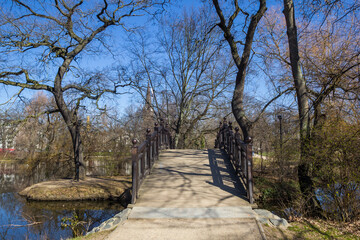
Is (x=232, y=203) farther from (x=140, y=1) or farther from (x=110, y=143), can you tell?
(x=110, y=143)

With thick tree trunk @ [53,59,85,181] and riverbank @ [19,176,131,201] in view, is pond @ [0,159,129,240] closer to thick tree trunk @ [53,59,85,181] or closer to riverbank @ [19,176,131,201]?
riverbank @ [19,176,131,201]

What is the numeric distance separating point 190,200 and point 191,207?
457 millimetres

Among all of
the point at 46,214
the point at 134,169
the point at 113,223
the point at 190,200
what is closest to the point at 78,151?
the point at 46,214

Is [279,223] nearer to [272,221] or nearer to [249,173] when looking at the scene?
[272,221]

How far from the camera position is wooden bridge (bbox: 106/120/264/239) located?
166 inches

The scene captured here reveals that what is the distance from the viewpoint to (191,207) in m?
5.25

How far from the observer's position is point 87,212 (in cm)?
1058

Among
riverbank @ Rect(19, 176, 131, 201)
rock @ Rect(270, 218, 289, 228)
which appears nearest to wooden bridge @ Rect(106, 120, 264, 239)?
rock @ Rect(270, 218, 289, 228)

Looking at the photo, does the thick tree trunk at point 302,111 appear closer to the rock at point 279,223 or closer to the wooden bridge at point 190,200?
the wooden bridge at point 190,200

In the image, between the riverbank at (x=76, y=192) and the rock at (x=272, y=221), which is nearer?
the rock at (x=272, y=221)

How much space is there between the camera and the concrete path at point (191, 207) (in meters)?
4.18

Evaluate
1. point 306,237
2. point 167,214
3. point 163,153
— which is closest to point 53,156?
point 163,153

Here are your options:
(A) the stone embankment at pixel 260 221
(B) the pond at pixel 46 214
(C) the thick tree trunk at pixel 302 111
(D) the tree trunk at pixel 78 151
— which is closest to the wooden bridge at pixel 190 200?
(A) the stone embankment at pixel 260 221

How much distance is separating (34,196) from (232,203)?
34.9 ft
